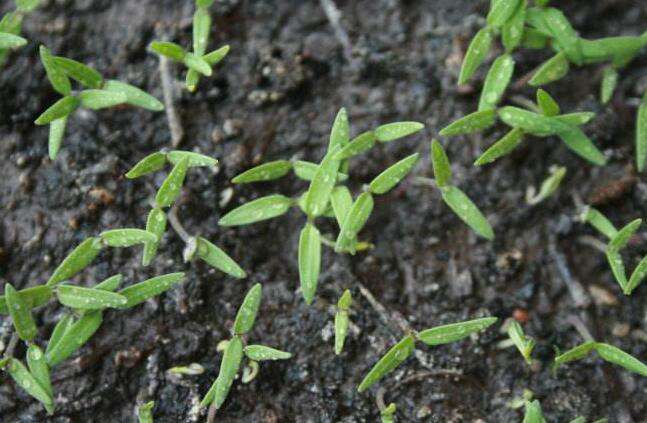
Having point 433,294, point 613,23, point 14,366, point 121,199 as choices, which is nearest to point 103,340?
point 14,366

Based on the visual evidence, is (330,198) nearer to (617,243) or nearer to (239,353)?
(239,353)

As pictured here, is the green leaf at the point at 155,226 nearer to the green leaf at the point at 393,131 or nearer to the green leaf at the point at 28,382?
the green leaf at the point at 28,382

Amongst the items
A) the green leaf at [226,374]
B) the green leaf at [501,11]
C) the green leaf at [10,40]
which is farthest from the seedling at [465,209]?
the green leaf at [10,40]

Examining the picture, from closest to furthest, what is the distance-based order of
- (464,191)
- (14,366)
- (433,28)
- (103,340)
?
1. (14,366)
2. (103,340)
3. (464,191)
4. (433,28)

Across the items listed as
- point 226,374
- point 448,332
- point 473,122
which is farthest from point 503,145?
point 226,374

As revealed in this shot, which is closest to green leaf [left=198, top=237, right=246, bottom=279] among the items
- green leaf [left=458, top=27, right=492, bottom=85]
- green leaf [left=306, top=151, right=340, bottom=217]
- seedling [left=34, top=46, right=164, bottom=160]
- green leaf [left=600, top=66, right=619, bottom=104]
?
green leaf [left=306, top=151, right=340, bottom=217]

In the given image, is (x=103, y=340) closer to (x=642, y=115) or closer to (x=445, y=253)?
(x=445, y=253)
